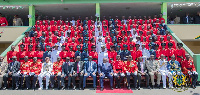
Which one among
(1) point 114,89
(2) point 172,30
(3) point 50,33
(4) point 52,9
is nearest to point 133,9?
(2) point 172,30

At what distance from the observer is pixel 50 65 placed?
8.48 metres

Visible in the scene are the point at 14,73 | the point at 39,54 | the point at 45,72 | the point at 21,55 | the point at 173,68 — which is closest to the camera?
the point at 14,73

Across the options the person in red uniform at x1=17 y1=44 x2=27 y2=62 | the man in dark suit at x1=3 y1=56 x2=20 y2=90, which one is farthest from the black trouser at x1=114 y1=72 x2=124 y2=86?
the person in red uniform at x1=17 y1=44 x2=27 y2=62

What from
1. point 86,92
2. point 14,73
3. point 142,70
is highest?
point 142,70

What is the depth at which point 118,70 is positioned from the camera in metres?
8.45

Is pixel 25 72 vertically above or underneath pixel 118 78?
above

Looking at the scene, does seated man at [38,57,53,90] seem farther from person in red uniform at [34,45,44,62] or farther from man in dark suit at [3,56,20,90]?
person in red uniform at [34,45,44,62]

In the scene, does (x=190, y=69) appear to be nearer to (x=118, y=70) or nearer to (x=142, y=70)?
(x=142, y=70)

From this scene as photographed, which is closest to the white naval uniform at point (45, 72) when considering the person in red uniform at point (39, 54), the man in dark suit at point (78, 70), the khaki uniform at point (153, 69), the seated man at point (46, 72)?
the seated man at point (46, 72)

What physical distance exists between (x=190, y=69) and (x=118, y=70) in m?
3.20

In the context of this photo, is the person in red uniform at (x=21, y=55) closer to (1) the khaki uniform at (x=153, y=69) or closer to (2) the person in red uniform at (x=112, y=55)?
(2) the person in red uniform at (x=112, y=55)

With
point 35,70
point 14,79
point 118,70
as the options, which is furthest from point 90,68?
point 14,79

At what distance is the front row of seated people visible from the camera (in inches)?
314

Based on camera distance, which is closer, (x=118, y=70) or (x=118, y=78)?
(x=118, y=78)
